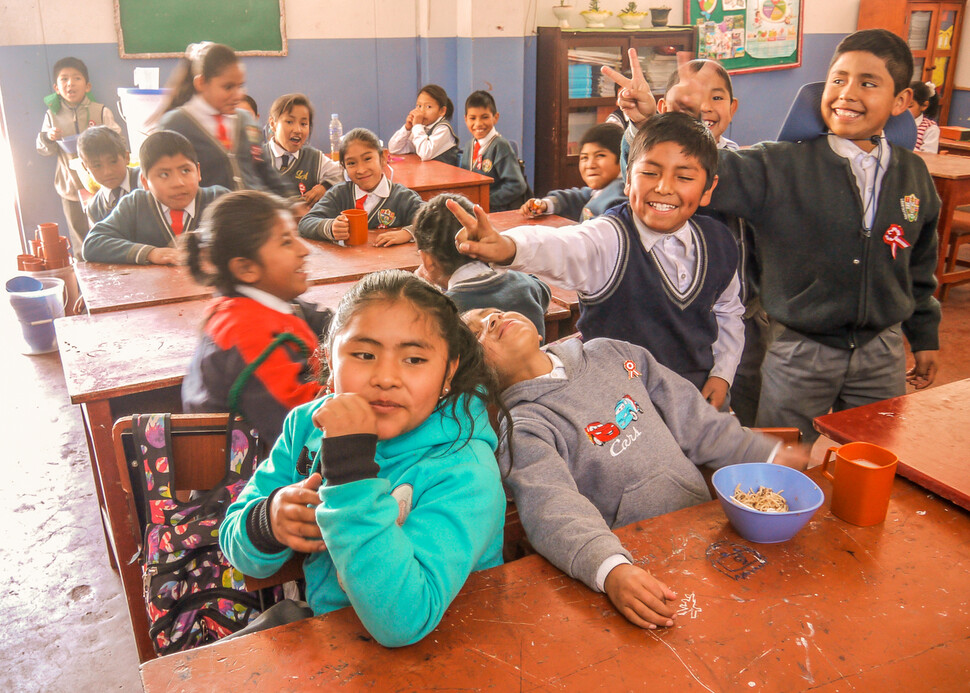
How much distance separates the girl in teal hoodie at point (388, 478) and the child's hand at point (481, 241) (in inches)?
8.8

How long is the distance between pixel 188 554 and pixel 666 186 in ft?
4.10

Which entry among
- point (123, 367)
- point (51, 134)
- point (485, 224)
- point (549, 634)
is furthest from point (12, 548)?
point (51, 134)

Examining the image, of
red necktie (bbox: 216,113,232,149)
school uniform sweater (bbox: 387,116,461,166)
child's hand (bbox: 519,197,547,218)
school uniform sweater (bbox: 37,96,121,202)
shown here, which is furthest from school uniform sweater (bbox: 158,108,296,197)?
school uniform sweater (bbox: 37,96,121,202)

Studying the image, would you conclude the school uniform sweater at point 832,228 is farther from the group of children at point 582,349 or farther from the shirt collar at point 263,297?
the shirt collar at point 263,297

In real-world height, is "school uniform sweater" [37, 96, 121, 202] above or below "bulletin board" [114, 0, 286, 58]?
below

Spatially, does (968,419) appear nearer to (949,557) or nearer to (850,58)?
(949,557)

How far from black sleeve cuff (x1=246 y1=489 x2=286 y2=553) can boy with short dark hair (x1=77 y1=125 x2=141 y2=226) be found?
2.97m

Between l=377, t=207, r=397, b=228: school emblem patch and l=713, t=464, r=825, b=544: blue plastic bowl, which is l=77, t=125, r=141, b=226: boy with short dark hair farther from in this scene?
l=713, t=464, r=825, b=544: blue plastic bowl

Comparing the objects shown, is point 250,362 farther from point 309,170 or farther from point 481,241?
point 309,170

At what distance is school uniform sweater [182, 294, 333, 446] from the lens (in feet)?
5.24

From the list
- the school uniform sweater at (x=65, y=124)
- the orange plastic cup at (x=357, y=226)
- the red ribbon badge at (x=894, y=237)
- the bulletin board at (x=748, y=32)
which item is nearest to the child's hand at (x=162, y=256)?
the orange plastic cup at (x=357, y=226)

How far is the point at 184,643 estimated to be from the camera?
134cm

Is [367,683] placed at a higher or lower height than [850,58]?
lower

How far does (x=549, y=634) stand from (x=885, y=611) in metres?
0.44
